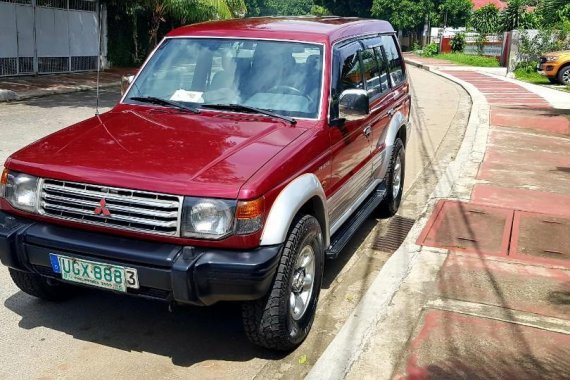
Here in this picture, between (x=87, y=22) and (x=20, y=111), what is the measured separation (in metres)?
10.2

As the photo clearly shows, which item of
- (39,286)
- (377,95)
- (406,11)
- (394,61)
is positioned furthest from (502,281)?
(406,11)

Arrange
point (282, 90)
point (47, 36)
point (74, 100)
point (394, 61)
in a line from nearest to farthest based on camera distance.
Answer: point (282, 90), point (394, 61), point (74, 100), point (47, 36)

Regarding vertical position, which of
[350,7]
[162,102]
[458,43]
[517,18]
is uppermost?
[350,7]

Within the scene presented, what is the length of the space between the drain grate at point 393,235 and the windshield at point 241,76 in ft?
6.44

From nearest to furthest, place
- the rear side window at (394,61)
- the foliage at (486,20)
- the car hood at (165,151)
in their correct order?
the car hood at (165,151) → the rear side window at (394,61) → the foliage at (486,20)

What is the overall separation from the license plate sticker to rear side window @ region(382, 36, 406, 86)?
396 cm

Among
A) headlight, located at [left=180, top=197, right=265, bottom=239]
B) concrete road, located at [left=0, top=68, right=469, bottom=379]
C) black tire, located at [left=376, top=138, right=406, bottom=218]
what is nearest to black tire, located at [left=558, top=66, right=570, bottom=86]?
black tire, located at [left=376, top=138, right=406, bottom=218]

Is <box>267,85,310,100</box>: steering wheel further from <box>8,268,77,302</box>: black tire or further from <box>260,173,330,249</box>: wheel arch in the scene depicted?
<box>8,268,77,302</box>: black tire

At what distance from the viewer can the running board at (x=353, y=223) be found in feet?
14.6

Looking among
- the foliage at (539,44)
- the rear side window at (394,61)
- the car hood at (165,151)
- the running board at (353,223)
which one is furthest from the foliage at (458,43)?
the car hood at (165,151)

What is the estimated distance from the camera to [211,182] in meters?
3.35

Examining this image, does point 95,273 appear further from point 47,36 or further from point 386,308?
point 47,36

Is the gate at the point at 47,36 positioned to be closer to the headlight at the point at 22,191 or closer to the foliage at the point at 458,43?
the headlight at the point at 22,191

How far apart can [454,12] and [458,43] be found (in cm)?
1310
